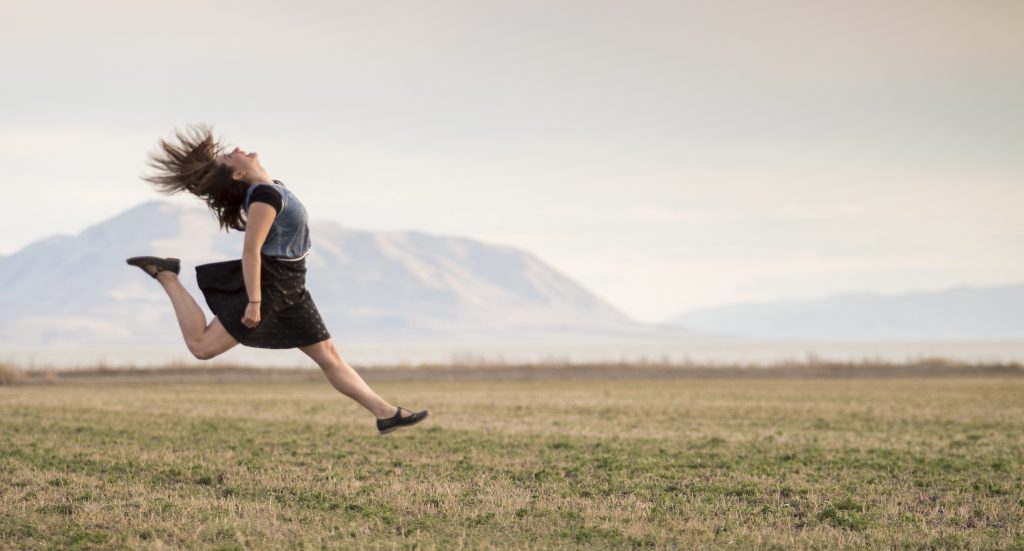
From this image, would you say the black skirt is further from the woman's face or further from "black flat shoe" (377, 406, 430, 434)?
"black flat shoe" (377, 406, 430, 434)

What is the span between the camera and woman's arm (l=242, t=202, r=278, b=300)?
8.14m

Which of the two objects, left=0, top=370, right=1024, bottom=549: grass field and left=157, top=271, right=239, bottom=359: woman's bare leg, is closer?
left=0, top=370, right=1024, bottom=549: grass field

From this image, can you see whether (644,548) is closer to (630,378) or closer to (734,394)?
(734,394)

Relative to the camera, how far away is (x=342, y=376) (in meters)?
9.08

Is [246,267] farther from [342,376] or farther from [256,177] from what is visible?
[342,376]

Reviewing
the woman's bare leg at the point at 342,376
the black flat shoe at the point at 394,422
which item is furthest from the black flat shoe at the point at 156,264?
the black flat shoe at the point at 394,422

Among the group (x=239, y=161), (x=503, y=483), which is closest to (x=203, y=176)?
(x=239, y=161)

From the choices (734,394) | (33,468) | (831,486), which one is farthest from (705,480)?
(734,394)

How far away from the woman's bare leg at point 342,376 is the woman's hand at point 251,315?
1.83 feet

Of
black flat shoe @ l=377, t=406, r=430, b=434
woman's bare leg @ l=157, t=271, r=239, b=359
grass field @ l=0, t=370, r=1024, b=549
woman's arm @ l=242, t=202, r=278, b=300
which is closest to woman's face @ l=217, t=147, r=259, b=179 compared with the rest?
woman's arm @ l=242, t=202, r=278, b=300

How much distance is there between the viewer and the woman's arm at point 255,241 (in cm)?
814

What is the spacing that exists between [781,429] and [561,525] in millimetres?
11602

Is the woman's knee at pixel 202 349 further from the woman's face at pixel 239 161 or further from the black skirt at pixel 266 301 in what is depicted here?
the woman's face at pixel 239 161

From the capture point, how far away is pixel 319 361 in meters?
8.98
